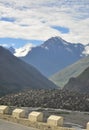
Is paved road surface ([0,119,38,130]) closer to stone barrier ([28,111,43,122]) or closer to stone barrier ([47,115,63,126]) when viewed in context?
stone barrier ([28,111,43,122])


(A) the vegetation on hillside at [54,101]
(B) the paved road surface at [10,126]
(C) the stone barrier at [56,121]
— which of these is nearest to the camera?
(C) the stone barrier at [56,121]

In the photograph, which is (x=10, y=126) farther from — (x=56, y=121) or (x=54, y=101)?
(x=54, y=101)

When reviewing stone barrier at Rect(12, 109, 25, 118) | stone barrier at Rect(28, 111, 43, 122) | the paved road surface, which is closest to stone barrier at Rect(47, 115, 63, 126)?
stone barrier at Rect(28, 111, 43, 122)

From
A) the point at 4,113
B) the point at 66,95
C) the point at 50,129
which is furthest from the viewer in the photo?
the point at 66,95

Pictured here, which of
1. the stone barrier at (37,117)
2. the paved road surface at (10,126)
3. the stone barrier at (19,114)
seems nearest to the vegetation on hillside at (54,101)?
the stone barrier at (19,114)

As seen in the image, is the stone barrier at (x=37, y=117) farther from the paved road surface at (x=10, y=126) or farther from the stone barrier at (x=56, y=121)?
the stone barrier at (x=56, y=121)

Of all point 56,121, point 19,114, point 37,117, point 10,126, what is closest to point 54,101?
point 19,114

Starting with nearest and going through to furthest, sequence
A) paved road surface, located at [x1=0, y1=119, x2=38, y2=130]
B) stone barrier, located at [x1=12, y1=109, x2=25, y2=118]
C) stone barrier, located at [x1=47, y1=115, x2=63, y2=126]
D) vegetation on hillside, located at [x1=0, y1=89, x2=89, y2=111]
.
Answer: stone barrier, located at [x1=47, y1=115, x2=63, y2=126] → paved road surface, located at [x1=0, y1=119, x2=38, y2=130] → stone barrier, located at [x1=12, y1=109, x2=25, y2=118] → vegetation on hillside, located at [x1=0, y1=89, x2=89, y2=111]

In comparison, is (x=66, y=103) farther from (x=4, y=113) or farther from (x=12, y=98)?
(x=4, y=113)

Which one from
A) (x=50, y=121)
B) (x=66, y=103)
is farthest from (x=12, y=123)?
(x=66, y=103)

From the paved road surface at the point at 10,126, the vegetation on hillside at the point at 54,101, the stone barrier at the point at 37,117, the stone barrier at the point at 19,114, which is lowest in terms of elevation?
the paved road surface at the point at 10,126

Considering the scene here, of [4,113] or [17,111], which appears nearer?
[17,111]
